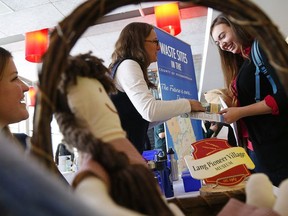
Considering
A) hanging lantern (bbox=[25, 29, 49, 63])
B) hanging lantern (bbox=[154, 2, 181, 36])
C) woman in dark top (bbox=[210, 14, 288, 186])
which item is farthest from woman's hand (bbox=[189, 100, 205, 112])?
hanging lantern (bbox=[25, 29, 49, 63])

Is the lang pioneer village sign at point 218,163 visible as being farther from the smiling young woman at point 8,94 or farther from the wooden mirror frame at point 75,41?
the smiling young woman at point 8,94

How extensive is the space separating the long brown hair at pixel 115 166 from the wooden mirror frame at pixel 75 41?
0.06ft

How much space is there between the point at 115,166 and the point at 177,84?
71.8 inches

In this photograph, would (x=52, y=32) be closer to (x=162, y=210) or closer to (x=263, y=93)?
(x=162, y=210)

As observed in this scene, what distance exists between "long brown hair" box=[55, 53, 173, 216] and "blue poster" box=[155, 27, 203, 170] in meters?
1.53

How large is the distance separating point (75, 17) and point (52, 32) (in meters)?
0.03

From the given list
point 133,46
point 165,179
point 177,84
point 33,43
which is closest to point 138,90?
point 133,46

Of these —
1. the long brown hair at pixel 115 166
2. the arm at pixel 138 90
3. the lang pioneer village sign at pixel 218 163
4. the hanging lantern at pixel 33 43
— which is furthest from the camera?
the hanging lantern at pixel 33 43

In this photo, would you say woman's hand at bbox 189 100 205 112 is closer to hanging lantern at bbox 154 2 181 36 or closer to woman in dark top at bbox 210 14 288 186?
woman in dark top at bbox 210 14 288 186

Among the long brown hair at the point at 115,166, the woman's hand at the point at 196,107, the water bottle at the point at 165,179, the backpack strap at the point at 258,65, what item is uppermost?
the backpack strap at the point at 258,65

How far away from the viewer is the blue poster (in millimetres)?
1903

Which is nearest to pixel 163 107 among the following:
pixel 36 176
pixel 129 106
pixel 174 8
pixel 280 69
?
pixel 129 106

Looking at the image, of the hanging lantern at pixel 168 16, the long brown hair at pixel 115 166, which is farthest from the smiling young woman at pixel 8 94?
the hanging lantern at pixel 168 16

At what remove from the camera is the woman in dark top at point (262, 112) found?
92cm
